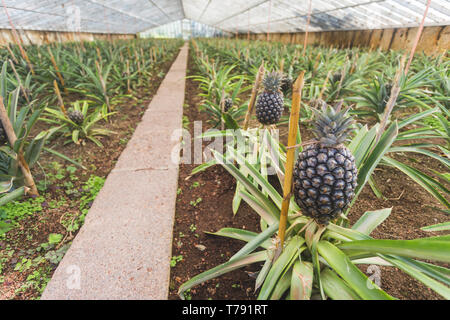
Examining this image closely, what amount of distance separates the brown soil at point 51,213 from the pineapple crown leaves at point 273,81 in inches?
59.9

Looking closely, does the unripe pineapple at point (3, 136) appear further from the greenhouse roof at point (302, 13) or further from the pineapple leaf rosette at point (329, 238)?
the greenhouse roof at point (302, 13)

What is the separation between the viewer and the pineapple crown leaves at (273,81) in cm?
154

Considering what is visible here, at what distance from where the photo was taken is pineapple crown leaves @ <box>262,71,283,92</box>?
154 cm

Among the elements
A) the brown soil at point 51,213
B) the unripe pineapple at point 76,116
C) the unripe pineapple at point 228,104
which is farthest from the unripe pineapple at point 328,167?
the unripe pineapple at point 76,116

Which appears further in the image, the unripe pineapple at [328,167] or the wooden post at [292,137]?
the unripe pineapple at [328,167]

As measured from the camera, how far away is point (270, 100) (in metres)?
1.53

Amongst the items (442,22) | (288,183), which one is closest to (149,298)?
(288,183)

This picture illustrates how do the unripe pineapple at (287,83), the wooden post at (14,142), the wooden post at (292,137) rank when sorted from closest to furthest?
the wooden post at (292,137) < the wooden post at (14,142) < the unripe pineapple at (287,83)

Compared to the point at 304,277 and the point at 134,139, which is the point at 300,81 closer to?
the point at 304,277

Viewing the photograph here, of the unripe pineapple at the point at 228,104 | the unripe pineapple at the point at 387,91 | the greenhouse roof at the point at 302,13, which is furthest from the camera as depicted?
the greenhouse roof at the point at 302,13

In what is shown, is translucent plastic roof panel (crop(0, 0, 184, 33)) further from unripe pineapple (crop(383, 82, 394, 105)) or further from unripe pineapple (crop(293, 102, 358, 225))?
unripe pineapple (crop(293, 102, 358, 225))

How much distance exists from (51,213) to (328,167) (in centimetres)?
168

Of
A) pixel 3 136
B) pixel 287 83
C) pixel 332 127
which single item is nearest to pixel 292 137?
pixel 332 127
